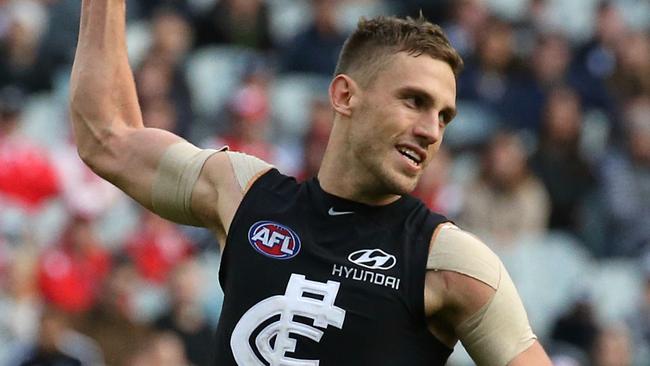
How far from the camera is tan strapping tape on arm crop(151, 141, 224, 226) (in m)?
4.32

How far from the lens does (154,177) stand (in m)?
4.36

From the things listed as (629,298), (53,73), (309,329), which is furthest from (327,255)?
(53,73)

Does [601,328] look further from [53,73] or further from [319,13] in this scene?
[53,73]

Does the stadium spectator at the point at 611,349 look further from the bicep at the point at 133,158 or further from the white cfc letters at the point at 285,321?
the white cfc letters at the point at 285,321

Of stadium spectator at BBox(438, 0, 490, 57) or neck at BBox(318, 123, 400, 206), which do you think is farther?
stadium spectator at BBox(438, 0, 490, 57)

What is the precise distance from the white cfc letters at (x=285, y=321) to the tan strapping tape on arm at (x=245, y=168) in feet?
1.28

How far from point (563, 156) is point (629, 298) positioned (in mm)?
1315

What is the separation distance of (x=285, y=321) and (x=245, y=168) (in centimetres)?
56

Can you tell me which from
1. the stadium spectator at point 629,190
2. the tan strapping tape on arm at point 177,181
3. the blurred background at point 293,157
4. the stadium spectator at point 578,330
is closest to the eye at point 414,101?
the tan strapping tape on arm at point 177,181

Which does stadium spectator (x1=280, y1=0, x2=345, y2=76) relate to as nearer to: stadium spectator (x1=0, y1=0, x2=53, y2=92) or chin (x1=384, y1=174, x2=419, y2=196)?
stadium spectator (x1=0, y1=0, x2=53, y2=92)

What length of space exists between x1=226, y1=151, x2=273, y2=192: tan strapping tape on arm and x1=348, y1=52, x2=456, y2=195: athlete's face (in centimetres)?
34

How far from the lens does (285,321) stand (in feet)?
13.1

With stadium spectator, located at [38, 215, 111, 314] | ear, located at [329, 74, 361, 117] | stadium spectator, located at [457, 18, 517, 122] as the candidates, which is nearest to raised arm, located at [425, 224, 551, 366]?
ear, located at [329, 74, 361, 117]

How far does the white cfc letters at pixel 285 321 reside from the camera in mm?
3961
